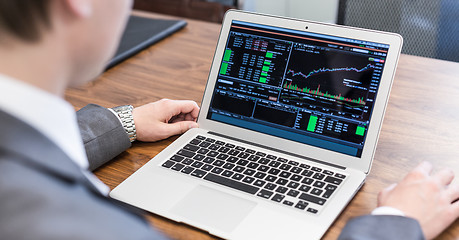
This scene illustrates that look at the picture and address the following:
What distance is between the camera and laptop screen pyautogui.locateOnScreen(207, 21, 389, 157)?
3.14 feet

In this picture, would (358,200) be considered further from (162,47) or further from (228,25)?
(162,47)

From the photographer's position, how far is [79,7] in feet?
1.73

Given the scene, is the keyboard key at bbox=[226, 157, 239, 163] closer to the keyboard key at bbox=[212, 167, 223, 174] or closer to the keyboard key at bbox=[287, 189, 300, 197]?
the keyboard key at bbox=[212, 167, 223, 174]

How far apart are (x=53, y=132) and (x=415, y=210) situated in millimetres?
546

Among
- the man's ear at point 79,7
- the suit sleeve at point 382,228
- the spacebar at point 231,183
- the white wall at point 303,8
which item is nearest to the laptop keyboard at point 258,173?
the spacebar at point 231,183

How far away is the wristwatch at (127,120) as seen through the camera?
1.08 metres

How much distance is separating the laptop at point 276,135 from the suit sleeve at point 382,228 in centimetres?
7

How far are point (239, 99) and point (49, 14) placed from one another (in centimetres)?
59

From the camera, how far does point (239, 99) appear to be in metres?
1.07

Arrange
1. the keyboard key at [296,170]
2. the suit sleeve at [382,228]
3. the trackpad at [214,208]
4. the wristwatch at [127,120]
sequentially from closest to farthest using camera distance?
the suit sleeve at [382,228]
the trackpad at [214,208]
the keyboard key at [296,170]
the wristwatch at [127,120]

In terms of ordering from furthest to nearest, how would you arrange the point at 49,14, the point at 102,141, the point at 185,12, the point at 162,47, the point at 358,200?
the point at 185,12
the point at 162,47
the point at 102,141
the point at 358,200
the point at 49,14

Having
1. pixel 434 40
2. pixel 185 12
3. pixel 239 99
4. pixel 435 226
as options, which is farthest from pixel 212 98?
pixel 185 12

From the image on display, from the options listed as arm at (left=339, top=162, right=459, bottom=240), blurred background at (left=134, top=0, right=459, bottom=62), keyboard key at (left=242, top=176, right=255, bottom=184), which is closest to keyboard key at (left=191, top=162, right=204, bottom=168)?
keyboard key at (left=242, top=176, right=255, bottom=184)

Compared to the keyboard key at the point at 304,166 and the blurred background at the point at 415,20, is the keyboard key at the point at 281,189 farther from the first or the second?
the blurred background at the point at 415,20
